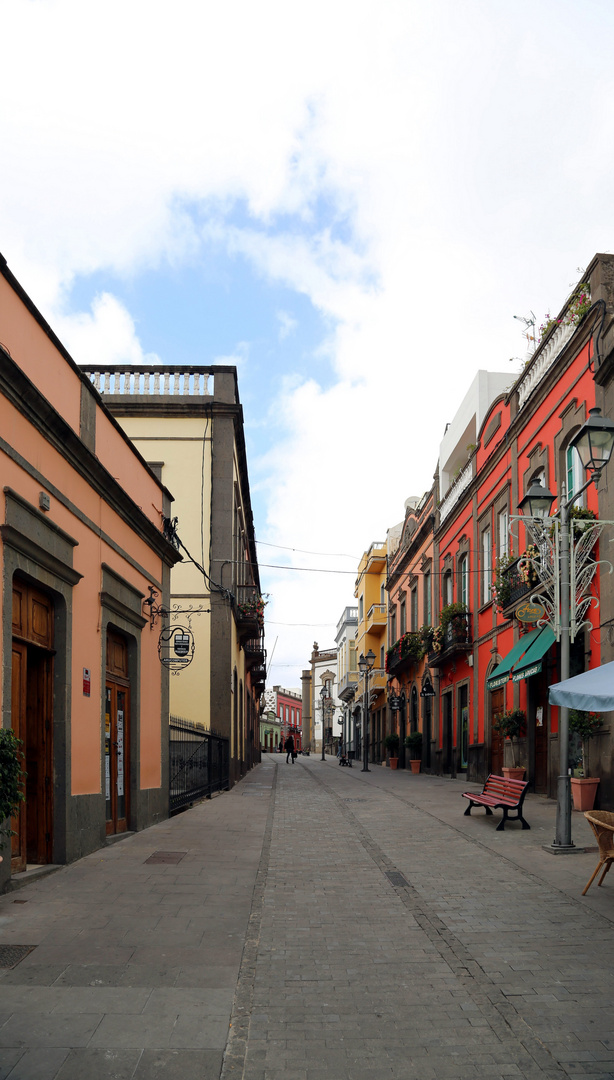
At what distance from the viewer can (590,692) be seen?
7695mm

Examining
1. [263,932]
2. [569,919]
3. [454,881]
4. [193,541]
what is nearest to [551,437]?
[193,541]

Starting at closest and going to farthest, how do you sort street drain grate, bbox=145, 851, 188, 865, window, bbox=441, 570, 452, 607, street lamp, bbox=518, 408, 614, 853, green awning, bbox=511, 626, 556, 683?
street lamp, bbox=518, 408, 614, 853 → street drain grate, bbox=145, 851, 188, 865 → green awning, bbox=511, 626, 556, 683 → window, bbox=441, 570, 452, 607

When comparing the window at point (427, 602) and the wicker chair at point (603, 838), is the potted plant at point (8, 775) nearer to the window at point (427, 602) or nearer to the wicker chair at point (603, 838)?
the wicker chair at point (603, 838)

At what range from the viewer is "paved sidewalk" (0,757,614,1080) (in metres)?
4.27

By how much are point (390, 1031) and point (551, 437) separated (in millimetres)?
13859

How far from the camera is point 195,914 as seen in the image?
7.15 meters

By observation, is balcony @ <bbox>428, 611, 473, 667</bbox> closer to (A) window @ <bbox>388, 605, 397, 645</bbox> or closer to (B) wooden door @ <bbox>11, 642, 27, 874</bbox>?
(A) window @ <bbox>388, 605, 397, 645</bbox>

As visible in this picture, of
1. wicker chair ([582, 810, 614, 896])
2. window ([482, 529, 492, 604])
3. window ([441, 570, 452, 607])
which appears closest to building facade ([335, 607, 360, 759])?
window ([441, 570, 452, 607])

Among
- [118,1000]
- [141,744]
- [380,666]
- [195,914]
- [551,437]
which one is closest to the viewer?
[118,1000]

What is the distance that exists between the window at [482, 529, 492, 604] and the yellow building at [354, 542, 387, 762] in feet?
67.9

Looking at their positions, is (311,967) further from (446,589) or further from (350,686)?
(350,686)

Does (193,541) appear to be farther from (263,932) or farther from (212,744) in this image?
(263,932)

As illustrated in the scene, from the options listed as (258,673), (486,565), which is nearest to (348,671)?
(258,673)

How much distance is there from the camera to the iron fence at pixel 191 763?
15.6 metres
